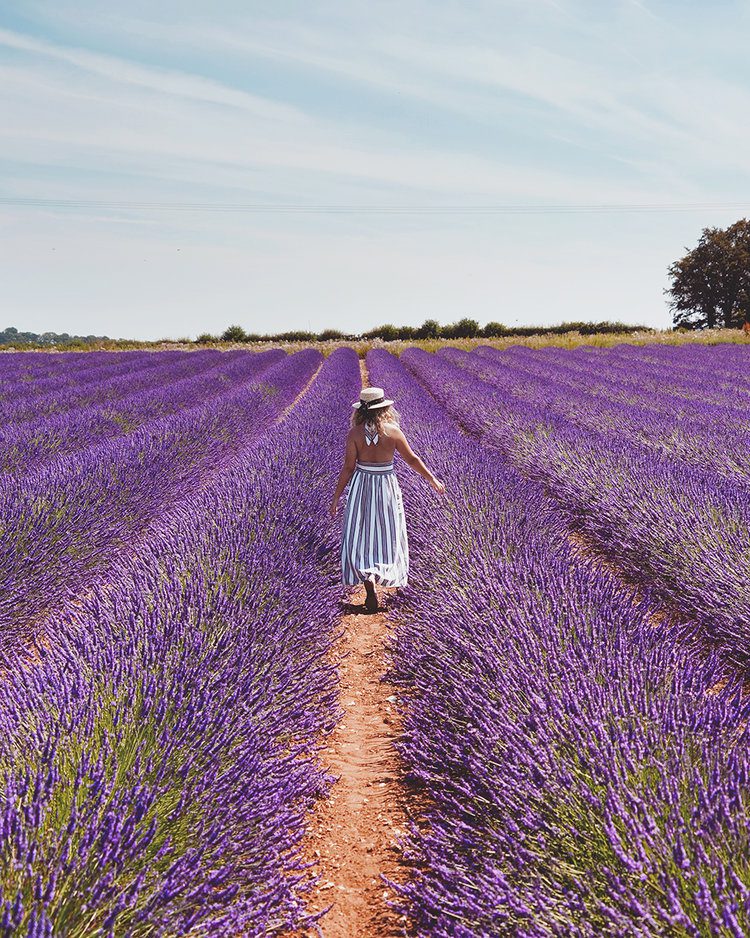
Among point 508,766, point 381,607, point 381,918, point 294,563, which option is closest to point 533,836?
point 508,766

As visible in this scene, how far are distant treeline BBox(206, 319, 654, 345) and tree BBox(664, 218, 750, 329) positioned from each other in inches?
228

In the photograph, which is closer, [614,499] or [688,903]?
[688,903]

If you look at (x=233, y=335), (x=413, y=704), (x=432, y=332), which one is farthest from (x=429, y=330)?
(x=413, y=704)

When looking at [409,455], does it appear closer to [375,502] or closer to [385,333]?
[375,502]

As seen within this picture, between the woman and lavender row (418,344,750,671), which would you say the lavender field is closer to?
lavender row (418,344,750,671)

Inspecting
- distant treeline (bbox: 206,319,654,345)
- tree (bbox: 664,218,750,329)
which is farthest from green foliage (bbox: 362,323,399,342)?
tree (bbox: 664,218,750,329)

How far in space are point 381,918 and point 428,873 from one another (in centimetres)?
15

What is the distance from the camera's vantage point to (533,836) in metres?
1.37

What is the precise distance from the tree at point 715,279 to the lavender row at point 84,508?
4021cm

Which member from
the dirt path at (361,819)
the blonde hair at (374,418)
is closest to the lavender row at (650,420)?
the blonde hair at (374,418)

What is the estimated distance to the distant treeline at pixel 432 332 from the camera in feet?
120

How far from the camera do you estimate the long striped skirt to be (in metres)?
3.28

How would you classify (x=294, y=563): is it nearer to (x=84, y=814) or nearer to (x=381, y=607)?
(x=381, y=607)

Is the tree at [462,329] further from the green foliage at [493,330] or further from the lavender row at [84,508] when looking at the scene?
the lavender row at [84,508]
